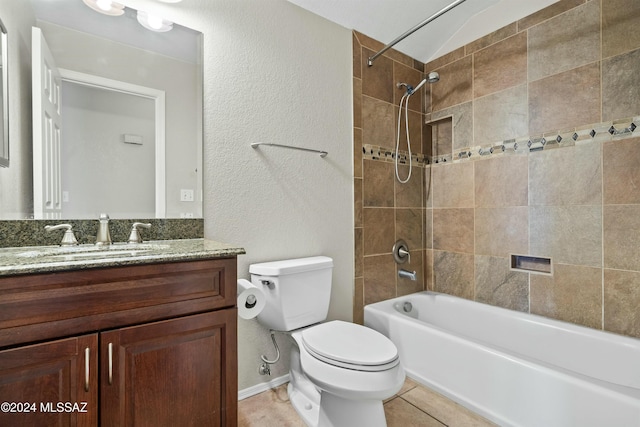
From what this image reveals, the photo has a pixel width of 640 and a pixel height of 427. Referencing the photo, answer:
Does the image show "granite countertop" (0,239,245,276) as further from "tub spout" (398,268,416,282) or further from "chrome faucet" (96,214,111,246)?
"tub spout" (398,268,416,282)

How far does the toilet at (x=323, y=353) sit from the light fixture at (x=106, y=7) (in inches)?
52.4

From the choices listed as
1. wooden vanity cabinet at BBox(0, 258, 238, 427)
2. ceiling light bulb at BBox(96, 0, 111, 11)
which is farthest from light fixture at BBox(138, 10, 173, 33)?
wooden vanity cabinet at BBox(0, 258, 238, 427)

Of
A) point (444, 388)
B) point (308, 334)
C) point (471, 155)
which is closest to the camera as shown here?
point (308, 334)

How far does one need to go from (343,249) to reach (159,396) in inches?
51.4

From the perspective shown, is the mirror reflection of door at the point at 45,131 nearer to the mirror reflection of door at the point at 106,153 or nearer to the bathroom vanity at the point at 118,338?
the mirror reflection of door at the point at 106,153

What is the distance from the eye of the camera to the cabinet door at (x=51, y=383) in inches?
29.4

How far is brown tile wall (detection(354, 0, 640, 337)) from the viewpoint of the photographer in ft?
5.15

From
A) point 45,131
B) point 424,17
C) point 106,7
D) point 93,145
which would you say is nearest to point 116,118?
point 93,145

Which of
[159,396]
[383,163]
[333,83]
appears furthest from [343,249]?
[159,396]

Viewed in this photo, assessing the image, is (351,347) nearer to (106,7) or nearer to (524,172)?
(524,172)

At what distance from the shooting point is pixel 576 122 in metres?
1.70

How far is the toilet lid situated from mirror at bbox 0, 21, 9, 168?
1.39 m

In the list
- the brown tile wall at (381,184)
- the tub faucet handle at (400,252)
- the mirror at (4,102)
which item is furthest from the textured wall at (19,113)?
the tub faucet handle at (400,252)

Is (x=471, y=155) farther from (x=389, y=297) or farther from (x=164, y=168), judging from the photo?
(x=164, y=168)
